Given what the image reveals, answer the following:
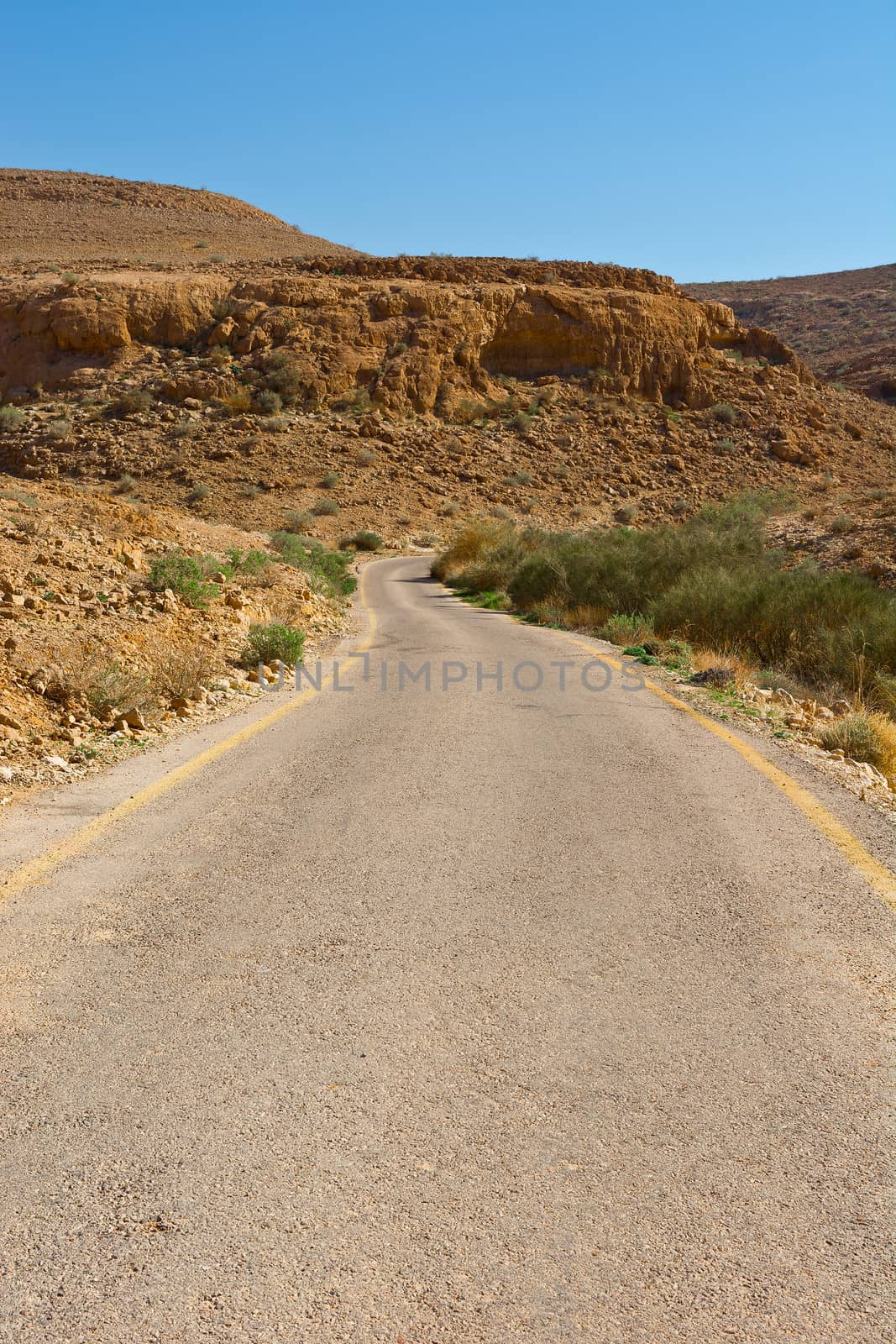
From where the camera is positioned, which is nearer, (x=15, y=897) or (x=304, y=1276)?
(x=304, y=1276)

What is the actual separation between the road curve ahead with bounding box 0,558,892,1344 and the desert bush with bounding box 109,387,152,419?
161 feet

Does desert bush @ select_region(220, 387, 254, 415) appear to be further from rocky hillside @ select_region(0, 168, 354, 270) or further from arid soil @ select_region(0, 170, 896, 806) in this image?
rocky hillside @ select_region(0, 168, 354, 270)

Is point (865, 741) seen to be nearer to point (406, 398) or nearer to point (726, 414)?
point (406, 398)

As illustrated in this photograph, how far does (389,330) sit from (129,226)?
3065 centimetres

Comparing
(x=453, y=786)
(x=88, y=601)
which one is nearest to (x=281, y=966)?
(x=453, y=786)

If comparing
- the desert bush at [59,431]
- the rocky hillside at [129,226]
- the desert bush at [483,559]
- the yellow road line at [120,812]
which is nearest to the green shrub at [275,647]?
the yellow road line at [120,812]

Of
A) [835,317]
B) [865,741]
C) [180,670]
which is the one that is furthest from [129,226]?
[865,741]

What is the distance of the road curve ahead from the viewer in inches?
90.5

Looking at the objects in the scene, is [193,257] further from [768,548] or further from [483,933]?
[483,933]

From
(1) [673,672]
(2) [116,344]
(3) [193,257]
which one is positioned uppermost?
(3) [193,257]

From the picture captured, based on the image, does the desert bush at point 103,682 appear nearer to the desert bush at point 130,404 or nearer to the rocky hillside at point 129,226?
the desert bush at point 130,404

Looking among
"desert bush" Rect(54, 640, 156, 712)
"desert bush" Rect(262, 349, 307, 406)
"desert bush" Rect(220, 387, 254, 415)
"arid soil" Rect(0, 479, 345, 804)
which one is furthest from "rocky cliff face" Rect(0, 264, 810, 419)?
"desert bush" Rect(54, 640, 156, 712)

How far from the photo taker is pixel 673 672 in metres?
12.8

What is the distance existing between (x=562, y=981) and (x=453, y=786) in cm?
285
